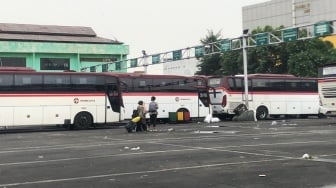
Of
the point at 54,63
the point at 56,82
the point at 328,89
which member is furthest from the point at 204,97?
the point at 54,63

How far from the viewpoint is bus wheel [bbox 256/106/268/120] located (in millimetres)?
34812

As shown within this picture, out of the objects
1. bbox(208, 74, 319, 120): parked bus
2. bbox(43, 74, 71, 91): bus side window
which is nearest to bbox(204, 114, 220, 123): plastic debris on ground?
bbox(208, 74, 319, 120): parked bus

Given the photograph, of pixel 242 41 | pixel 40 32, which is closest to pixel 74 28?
pixel 40 32

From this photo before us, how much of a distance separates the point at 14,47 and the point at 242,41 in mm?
27122

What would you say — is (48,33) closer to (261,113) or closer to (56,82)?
(261,113)

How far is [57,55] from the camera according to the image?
5506 cm

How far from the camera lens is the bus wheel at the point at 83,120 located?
2612 cm

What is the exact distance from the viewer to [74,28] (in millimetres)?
65938

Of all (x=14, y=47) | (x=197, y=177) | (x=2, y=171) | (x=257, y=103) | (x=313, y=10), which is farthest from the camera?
(x=313, y=10)

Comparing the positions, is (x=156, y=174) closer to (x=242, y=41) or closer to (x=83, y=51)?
(x=242, y=41)

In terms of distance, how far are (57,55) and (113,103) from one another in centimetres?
2977

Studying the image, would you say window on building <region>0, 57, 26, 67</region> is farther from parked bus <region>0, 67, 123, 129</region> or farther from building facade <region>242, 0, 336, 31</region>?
building facade <region>242, 0, 336, 31</region>

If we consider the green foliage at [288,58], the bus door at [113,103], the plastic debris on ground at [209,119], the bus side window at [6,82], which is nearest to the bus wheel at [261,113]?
the plastic debris on ground at [209,119]

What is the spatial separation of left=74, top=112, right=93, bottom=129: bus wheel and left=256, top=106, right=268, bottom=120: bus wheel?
13.2 meters
